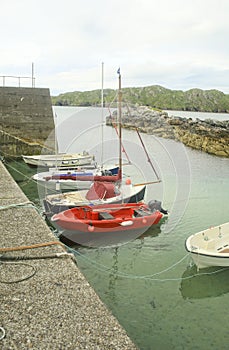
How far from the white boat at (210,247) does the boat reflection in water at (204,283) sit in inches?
9.9

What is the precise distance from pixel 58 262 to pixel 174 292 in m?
3.56

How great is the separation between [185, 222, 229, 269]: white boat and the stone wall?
16.9 metres

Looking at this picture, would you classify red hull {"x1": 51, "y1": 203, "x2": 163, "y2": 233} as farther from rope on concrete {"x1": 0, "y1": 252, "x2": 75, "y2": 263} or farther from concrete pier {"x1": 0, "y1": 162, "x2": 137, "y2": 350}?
rope on concrete {"x1": 0, "y1": 252, "x2": 75, "y2": 263}

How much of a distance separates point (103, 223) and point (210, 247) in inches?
122

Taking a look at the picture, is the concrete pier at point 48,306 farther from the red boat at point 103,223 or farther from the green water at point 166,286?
the red boat at point 103,223

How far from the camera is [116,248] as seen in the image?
9719 mm

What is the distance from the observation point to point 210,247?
8.60 metres

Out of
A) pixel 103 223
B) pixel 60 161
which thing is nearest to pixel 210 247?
pixel 103 223

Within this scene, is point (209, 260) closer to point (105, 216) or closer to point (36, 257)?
point (105, 216)

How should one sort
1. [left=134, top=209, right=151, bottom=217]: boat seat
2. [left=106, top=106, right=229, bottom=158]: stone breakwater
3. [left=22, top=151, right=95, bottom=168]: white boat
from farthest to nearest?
[left=106, top=106, right=229, bottom=158]: stone breakwater → [left=22, top=151, right=95, bottom=168]: white boat → [left=134, top=209, right=151, bottom=217]: boat seat

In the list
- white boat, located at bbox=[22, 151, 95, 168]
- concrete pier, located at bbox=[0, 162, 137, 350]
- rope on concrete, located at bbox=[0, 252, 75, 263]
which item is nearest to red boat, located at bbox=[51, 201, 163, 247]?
concrete pier, located at bbox=[0, 162, 137, 350]

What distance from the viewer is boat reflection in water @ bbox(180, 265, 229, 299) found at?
24.7 ft

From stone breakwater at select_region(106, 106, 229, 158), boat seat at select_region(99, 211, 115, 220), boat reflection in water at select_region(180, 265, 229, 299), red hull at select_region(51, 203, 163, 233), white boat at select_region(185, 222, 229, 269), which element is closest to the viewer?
boat reflection in water at select_region(180, 265, 229, 299)

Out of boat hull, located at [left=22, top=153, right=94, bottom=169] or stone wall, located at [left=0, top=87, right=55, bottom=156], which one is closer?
boat hull, located at [left=22, top=153, right=94, bottom=169]
